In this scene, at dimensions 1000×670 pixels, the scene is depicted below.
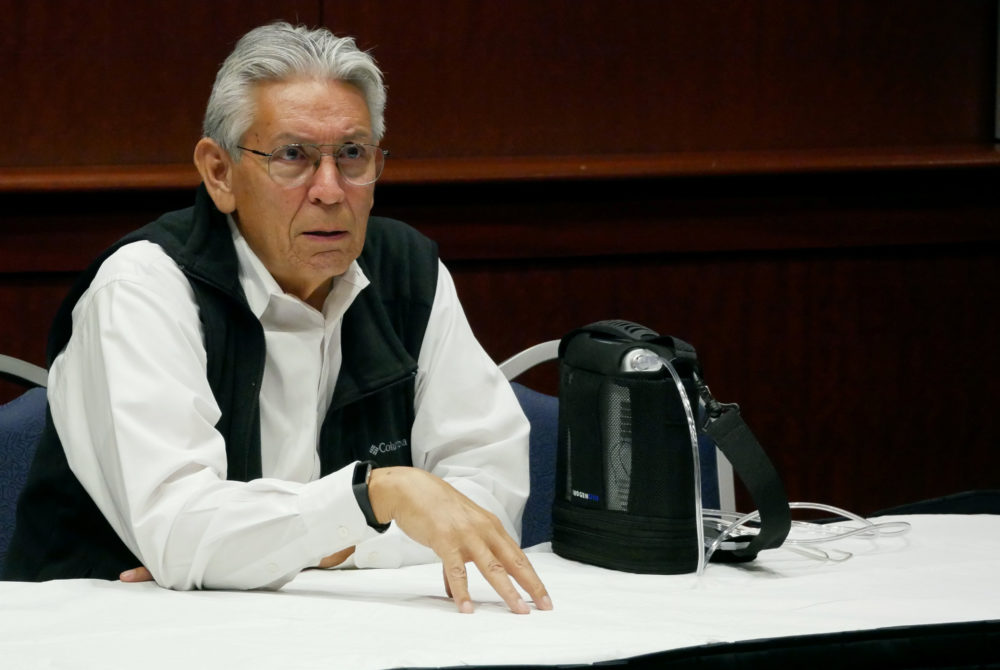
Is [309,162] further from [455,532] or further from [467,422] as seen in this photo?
[455,532]

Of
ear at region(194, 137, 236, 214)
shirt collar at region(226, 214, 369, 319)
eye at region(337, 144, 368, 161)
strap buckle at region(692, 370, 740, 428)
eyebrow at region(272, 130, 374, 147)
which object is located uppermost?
eyebrow at region(272, 130, 374, 147)

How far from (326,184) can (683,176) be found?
4.35ft

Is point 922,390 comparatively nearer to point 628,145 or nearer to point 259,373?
point 628,145

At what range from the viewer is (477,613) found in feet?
4.18

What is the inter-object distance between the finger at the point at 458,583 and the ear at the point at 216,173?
69 cm

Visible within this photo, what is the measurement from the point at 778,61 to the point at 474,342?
56.8 inches

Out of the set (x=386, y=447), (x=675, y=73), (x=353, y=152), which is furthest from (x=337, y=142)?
(x=675, y=73)

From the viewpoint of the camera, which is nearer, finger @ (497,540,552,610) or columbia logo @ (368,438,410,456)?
finger @ (497,540,552,610)

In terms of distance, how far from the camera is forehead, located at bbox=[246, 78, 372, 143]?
1.70 metres

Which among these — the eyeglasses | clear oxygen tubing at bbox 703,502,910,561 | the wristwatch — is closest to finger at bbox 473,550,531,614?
the wristwatch

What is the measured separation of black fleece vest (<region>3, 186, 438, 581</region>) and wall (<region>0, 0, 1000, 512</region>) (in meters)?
0.94

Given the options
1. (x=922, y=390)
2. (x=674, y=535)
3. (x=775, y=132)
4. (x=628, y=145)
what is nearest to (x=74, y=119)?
(x=628, y=145)

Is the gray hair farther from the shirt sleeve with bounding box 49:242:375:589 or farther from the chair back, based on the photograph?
the chair back

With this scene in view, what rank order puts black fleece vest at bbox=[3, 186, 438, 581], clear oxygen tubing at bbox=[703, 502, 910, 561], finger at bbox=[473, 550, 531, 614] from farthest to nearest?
black fleece vest at bbox=[3, 186, 438, 581], clear oxygen tubing at bbox=[703, 502, 910, 561], finger at bbox=[473, 550, 531, 614]
